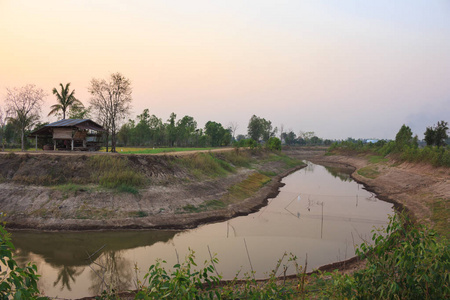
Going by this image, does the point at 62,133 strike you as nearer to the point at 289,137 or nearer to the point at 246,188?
the point at 246,188

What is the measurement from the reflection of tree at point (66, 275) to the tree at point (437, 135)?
67174 millimetres

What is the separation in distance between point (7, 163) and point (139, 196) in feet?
43.3

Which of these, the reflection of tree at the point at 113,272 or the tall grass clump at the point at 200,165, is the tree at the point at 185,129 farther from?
the reflection of tree at the point at 113,272

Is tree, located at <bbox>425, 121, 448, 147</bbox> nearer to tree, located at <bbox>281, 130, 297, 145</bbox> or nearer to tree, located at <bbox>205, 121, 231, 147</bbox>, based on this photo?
→ tree, located at <bbox>205, 121, 231, 147</bbox>

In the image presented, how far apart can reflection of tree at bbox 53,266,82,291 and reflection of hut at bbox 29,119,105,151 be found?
19.8 m

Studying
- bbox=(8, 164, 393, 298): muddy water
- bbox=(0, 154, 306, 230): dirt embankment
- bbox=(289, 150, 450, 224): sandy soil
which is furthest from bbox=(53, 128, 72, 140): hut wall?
bbox=(289, 150, 450, 224): sandy soil

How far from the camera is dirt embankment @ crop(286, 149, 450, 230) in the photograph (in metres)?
23.0

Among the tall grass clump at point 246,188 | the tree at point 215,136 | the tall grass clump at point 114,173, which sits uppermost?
the tree at point 215,136

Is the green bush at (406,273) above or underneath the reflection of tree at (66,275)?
above

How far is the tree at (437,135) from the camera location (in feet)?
178

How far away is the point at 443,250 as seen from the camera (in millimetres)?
4078

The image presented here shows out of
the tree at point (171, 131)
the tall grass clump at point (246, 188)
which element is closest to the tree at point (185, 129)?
the tree at point (171, 131)

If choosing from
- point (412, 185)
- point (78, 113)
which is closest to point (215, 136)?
point (78, 113)

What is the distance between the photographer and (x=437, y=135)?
180ft
